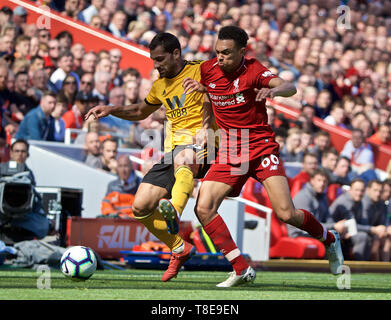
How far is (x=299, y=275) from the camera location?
39.0 ft

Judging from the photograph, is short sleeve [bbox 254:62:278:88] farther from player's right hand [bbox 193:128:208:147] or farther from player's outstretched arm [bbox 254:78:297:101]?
player's right hand [bbox 193:128:208:147]

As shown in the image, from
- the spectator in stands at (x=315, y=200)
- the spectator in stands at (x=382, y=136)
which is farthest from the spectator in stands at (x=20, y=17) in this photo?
the spectator in stands at (x=382, y=136)

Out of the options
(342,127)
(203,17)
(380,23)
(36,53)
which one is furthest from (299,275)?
(380,23)

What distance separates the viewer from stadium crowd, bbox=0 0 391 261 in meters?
14.1

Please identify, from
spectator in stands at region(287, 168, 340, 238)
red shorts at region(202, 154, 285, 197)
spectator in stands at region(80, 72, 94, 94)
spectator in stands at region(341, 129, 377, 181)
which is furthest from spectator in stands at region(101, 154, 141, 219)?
spectator in stands at region(341, 129, 377, 181)

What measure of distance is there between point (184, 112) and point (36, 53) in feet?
22.1

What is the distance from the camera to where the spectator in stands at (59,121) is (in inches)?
553

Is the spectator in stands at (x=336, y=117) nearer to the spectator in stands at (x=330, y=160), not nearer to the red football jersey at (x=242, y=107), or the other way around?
the spectator in stands at (x=330, y=160)

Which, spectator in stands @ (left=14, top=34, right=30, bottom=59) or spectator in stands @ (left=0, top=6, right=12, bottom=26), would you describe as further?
spectator in stands @ (left=0, top=6, right=12, bottom=26)

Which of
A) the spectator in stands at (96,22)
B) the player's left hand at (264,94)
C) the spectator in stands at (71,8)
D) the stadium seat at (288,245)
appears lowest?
the stadium seat at (288,245)

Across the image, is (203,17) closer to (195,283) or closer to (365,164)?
(365,164)

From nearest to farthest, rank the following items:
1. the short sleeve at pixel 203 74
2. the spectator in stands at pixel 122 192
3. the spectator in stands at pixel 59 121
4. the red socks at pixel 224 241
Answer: the red socks at pixel 224 241 → the short sleeve at pixel 203 74 → the spectator in stands at pixel 122 192 → the spectator in stands at pixel 59 121

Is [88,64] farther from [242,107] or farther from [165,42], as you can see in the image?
[242,107]

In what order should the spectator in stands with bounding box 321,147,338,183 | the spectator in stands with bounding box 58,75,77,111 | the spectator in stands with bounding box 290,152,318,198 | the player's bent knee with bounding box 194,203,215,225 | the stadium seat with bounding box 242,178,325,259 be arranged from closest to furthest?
1. the player's bent knee with bounding box 194,203,215,225
2. the stadium seat with bounding box 242,178,325,259
3. the spectator in stands with bounding box 290,152,318,198
4. the spectator in stands with bounding box 58,75,77,111
5. the spectator in stands with bounding box 321,147,338,183
